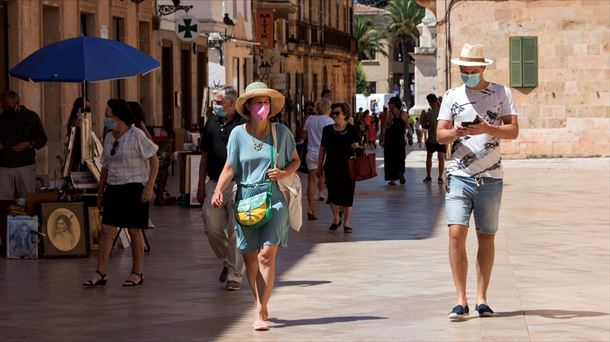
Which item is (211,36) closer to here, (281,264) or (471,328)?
(281,264)

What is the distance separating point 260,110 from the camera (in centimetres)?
1076

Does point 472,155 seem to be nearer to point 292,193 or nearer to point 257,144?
point 292,193

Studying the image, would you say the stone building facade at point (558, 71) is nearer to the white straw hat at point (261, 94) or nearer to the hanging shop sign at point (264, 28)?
the hanging shop sign at point (264, 28)

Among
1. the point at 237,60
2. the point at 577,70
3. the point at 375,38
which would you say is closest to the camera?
the point at 577,70

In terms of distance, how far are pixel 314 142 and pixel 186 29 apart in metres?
13.6

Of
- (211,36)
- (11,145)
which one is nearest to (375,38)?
(211,36)

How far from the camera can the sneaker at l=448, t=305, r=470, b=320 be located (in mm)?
10969

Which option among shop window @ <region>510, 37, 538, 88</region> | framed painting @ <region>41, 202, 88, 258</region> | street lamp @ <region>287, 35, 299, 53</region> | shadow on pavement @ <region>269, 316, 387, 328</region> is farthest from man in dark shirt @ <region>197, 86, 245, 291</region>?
street lamp @ <region>287, 35, 299, 53</region>

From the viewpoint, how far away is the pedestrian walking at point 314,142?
20438 mm

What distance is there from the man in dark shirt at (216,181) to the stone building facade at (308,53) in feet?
120

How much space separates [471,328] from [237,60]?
39553mm

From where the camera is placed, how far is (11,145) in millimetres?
16531

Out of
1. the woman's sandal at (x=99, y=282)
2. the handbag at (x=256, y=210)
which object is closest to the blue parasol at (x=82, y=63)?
the woman's sandal at (x=99, y=282)

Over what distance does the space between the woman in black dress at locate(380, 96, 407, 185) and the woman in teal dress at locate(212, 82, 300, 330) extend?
698 inches
